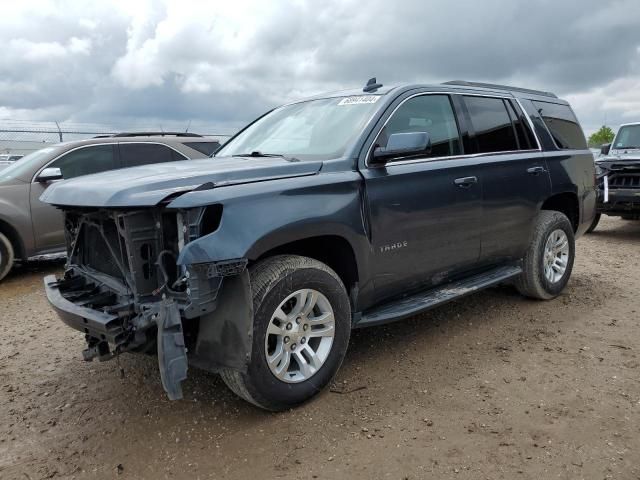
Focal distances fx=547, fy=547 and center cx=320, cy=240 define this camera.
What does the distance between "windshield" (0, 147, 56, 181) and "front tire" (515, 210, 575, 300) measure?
5902 millimetres

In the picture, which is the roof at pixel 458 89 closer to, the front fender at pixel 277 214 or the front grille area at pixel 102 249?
the front fender at pixel 277 214

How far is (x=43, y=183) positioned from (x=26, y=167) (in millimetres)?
360

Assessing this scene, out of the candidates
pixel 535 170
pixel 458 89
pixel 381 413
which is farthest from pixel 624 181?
pixel 381 413

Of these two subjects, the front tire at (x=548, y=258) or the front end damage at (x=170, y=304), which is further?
the front tire at (x=548, y=258)

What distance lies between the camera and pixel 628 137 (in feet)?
34.4

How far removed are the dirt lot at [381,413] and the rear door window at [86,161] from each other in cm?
293

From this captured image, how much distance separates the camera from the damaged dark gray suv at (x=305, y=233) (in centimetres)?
285

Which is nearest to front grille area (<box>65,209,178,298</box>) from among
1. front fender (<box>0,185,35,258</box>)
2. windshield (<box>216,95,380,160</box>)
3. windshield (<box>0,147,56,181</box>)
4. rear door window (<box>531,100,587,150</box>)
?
windshield (<box>216,95,380,160</box>)

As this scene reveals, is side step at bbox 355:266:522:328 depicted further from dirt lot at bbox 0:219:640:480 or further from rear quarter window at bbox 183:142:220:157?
rear quarter window at bbox 183:142:220:157

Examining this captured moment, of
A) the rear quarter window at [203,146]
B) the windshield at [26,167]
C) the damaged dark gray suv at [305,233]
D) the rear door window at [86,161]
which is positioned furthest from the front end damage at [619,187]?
the windshield at [26,167]

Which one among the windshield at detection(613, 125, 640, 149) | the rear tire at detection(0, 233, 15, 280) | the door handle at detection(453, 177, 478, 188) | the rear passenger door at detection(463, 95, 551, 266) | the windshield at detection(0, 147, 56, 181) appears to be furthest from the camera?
the windshield at detection(613, 125, 640, 149)

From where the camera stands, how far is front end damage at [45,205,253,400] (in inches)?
106

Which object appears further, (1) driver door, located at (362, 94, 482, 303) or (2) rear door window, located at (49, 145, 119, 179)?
(2) rear door window, located at (49, 145, 119, 179)

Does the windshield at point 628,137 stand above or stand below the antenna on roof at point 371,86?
below
